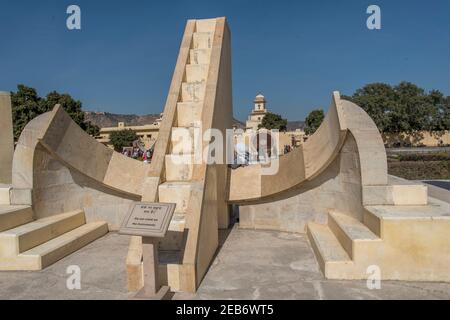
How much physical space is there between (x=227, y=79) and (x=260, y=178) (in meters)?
2.18

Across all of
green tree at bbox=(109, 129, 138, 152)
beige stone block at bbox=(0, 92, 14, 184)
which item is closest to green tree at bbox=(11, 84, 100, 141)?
green tree at bbox=(109, 129, 138, 152)

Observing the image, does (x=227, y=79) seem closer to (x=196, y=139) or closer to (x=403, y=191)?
(x=196, y=139)

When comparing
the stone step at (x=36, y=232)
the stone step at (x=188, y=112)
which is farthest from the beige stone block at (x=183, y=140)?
the stone step at (x=36, y=232)

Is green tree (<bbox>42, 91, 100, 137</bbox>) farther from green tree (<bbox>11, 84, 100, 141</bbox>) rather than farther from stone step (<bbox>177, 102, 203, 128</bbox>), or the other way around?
stone step (<bbox>177, 102, 203, 128</bbox>)

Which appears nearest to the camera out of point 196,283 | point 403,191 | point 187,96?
point 196,283

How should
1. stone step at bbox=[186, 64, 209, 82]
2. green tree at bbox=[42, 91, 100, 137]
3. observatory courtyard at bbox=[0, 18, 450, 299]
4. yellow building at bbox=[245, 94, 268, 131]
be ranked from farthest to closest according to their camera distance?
yellow building at bbox=[245, 94, 268, 131]
green tree at bbox=[42, 91, 100, 137]
stone step at bbox=[186, 64, 209, 82]
observatory courtyard at bbox=[0, 18, 450, 299]

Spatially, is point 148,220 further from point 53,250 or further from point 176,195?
point 53,250

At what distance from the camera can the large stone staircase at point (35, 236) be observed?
4828 millimetres

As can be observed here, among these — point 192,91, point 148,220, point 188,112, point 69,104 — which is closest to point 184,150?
point 188,112

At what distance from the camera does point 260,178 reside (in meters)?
6.84

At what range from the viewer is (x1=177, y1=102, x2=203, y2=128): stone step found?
6109 mm

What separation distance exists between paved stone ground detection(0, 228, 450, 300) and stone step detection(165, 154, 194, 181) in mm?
1332

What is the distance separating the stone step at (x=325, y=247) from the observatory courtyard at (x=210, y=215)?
0.03m
